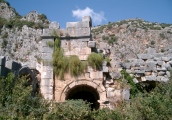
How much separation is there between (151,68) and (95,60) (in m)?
3.12

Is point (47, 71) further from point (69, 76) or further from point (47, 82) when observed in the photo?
point (69, 76)

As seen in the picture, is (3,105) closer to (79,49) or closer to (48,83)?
(48,83)

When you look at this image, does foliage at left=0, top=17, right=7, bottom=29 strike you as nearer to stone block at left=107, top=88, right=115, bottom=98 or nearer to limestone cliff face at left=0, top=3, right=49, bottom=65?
limestone cliff face at left=0, top=3, right=49, bottom=65

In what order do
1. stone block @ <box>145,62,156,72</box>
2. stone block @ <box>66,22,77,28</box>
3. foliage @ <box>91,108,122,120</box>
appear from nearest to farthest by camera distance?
foliage @ <box>91,108,122,120</box> < stone block @ <box>66,22,77,28</box> < stone block @ <box>145,62,156,72</box>

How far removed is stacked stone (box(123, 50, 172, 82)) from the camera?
12172 millimetres

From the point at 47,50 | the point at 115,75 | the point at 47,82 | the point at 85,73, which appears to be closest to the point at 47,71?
the point at 47,82

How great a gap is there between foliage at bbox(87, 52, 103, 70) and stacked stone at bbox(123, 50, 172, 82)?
173 centimetres

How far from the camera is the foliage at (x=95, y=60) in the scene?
11.4 meters

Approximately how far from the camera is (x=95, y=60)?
37.2ft

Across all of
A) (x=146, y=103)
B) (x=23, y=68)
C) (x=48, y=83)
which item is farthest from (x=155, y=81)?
(x=23, y=68)

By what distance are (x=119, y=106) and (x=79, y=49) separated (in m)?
3.34

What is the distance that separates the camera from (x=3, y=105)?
8.40m

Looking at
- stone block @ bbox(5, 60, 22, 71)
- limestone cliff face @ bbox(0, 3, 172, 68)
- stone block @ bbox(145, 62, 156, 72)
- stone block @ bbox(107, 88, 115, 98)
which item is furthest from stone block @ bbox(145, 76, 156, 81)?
limestone cliff face @ bbox(0, 3, 172, 68)

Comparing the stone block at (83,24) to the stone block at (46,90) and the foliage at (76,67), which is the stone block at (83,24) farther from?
the stone block at (46,90)
